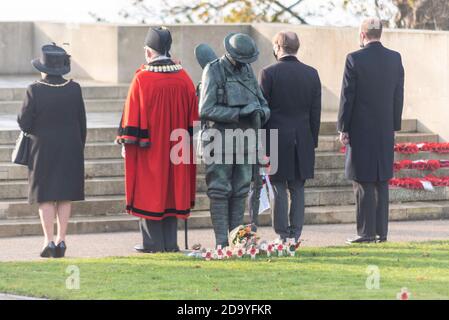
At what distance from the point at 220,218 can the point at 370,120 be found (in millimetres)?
1856

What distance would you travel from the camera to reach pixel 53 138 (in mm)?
13094

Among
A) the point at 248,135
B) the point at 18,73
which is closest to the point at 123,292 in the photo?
A: the point at 248,135

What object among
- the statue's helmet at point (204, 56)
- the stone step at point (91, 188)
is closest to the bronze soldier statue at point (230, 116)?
the statue's helmet at point (204, 56)

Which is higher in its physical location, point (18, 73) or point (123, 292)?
point (18, 73)

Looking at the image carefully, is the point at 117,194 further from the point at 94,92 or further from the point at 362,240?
the point at 94,92

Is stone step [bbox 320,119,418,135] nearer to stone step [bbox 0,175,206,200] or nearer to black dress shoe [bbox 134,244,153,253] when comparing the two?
stone step [bbox 0,175,206,200]

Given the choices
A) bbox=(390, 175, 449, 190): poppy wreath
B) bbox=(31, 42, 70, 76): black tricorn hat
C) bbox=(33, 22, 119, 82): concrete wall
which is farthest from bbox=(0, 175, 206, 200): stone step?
bbox=(33, 22, 119, 82): concrete wall

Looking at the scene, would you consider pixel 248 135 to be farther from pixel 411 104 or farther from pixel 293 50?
pixel 411 104

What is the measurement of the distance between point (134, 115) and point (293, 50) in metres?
1.53

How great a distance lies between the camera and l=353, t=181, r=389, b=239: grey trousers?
45.4 feet

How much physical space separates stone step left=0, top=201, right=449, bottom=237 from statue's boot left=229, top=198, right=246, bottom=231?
1.86 m

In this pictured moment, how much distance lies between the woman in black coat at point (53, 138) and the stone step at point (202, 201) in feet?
5.13

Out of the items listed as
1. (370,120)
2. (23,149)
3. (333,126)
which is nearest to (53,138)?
(23,149)

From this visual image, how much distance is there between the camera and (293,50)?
13297mm
